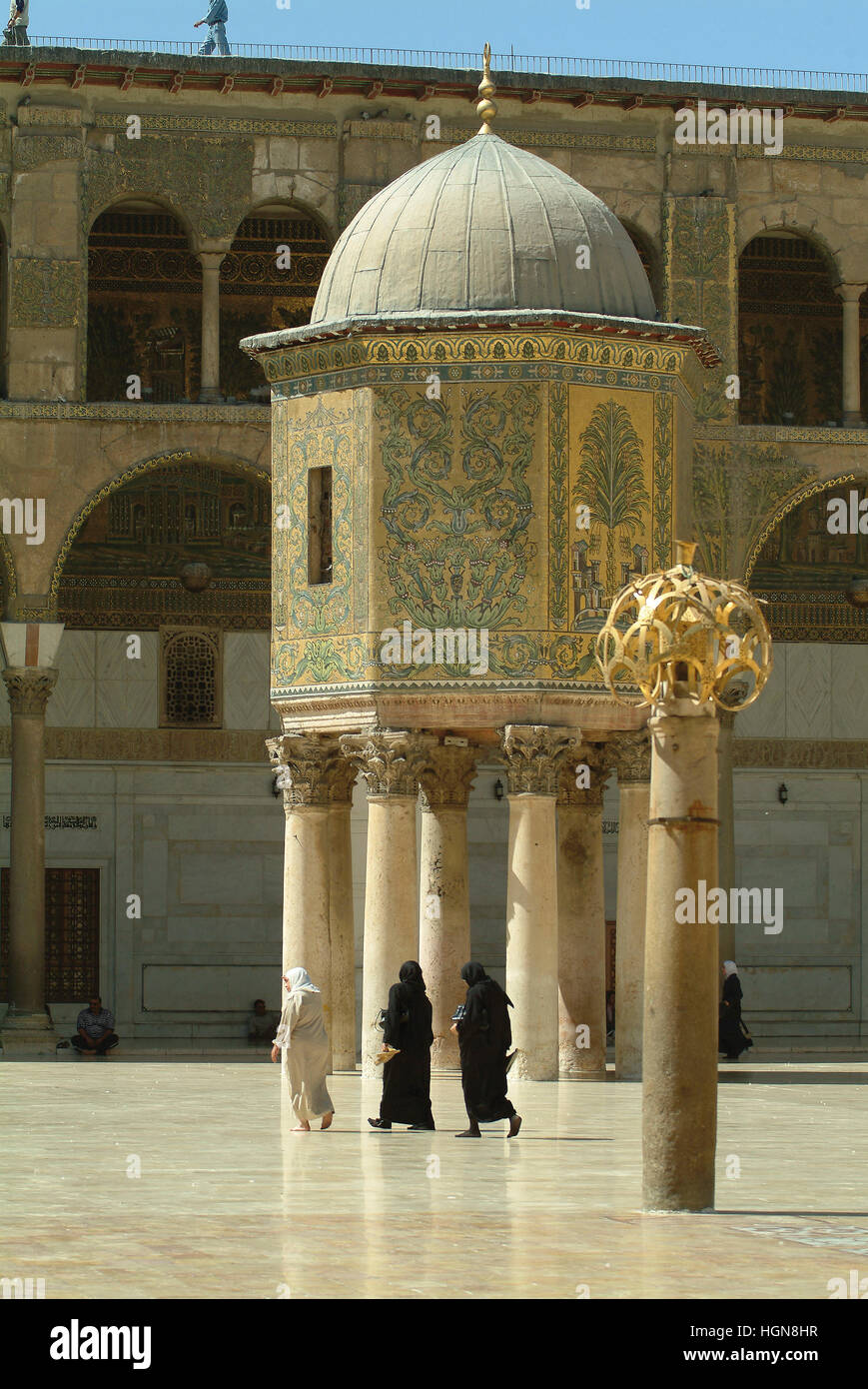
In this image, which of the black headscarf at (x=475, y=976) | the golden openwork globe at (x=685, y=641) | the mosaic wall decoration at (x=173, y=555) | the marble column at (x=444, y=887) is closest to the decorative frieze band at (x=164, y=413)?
the mosaic wall decoration at (x=173, y=555)

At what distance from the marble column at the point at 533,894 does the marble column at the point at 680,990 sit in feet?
24.5

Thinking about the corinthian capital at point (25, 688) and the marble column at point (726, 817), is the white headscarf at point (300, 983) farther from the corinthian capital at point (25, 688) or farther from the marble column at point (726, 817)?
the marble column at point (726, 817)

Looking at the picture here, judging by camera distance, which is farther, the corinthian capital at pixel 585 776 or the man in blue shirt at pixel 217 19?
the man in blue shirt at pixel 217 19

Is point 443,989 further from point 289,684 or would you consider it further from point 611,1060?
point 611,1060

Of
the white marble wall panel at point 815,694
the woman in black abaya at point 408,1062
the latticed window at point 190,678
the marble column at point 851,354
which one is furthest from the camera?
the white marble wall panel at point 815,694

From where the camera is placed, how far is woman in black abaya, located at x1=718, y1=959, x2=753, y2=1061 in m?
22.3

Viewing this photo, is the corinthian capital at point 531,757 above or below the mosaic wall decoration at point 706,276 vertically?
below

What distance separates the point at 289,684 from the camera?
19438 millimetres

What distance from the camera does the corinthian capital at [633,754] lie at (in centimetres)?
1931

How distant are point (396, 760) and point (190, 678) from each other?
880cm

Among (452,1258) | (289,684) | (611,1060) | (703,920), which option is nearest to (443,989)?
(289,684)

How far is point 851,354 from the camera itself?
974 inches

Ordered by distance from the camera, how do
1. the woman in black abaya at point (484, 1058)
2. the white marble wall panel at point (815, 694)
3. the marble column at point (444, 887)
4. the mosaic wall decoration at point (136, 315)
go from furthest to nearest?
the white marble wall panel at point (815, 694), the mosaic wall decoration at point (136, 315), the marble column at point (444, 887), the woman in black abaya at point (484, 1058)

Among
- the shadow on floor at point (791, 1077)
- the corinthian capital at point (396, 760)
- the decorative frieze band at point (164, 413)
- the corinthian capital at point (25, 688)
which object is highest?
the decorative frieze band at point (164, 413)
